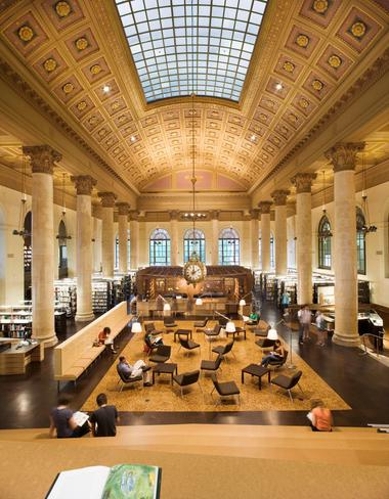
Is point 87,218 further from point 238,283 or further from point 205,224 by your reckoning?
point 205,224

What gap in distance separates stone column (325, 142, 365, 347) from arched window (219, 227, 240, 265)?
800 inches

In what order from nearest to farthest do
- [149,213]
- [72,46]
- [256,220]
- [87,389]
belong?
1. [87,389]
2. [72,46]
3. [256,220]
4. [149,213]

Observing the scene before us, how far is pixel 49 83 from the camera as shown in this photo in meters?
9.84

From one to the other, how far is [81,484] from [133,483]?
0.40 metres

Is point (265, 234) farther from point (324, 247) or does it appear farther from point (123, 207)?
point (123, 207)

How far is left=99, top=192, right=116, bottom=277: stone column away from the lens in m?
18.6

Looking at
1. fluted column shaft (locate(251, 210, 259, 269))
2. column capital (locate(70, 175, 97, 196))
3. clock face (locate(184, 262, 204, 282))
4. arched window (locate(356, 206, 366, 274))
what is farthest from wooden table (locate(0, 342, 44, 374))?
fluted column shaft (locate(251, 210, 259, 269))

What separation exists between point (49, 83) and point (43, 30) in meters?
1.76

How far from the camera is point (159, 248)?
30.8 metres

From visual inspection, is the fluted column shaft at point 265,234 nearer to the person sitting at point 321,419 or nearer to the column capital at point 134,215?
the column capital at point 134,215

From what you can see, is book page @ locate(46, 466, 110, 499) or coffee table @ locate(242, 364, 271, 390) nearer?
book page @ locate(46, 466, 110, 499)

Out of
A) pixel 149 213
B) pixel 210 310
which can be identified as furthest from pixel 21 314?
pixel 149 213

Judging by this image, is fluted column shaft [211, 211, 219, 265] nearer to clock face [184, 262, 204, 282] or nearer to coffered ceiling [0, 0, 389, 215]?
coffered ceiling [0, 0, 389, 215]

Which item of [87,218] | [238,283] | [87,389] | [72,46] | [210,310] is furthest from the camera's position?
[238,283]
